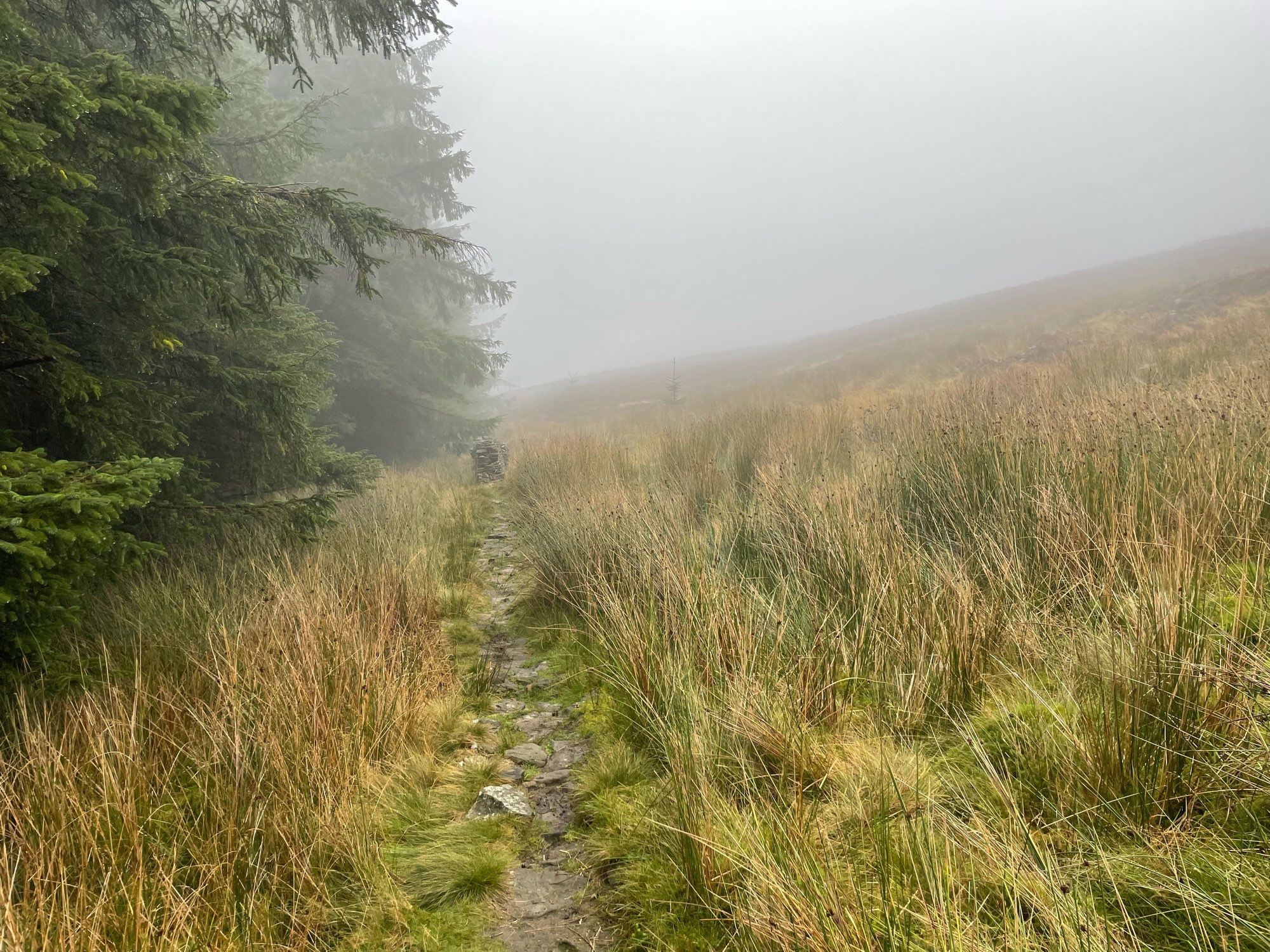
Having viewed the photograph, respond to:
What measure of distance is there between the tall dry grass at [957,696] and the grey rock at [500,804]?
334 mm

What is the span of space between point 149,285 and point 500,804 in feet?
11.8

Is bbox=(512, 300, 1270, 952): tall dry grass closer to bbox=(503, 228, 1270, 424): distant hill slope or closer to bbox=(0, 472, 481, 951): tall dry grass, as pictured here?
bbox=(0, 472, 481, 951): tall dry grass

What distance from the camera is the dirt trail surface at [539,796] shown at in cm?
204

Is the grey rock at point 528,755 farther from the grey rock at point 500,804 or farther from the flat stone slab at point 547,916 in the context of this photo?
the flat stone slab at point 547,916

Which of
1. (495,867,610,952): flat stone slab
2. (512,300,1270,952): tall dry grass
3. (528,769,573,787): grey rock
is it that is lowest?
(528,769,573,787): grey rock

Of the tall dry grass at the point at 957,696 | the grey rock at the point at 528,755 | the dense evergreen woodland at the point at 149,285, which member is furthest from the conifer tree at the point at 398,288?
the grey rock at the point at 528,755

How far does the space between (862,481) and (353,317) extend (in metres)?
11.5

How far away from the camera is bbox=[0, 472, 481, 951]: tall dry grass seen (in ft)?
5.68

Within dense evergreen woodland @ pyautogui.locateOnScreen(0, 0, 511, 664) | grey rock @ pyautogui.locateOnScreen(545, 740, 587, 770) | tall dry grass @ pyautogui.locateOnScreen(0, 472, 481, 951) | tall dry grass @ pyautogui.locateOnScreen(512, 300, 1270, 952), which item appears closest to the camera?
tall dry grass @ pyautogui.locateOnScreen(512, 300, 1270, 952)

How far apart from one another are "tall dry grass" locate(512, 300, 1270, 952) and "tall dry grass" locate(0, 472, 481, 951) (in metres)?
1.02

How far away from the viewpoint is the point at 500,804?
2727 mm

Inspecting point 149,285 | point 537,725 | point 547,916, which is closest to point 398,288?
point 149,285

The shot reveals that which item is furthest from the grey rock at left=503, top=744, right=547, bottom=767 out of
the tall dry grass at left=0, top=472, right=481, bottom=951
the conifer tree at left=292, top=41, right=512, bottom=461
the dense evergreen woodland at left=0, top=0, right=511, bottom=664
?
the conifer tree at left=292, top=41, right=512, bottom=461

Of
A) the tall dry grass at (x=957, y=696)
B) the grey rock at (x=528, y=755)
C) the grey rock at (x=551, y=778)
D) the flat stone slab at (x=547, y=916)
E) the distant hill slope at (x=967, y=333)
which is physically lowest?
the grey rock at (x=551, y=778)
